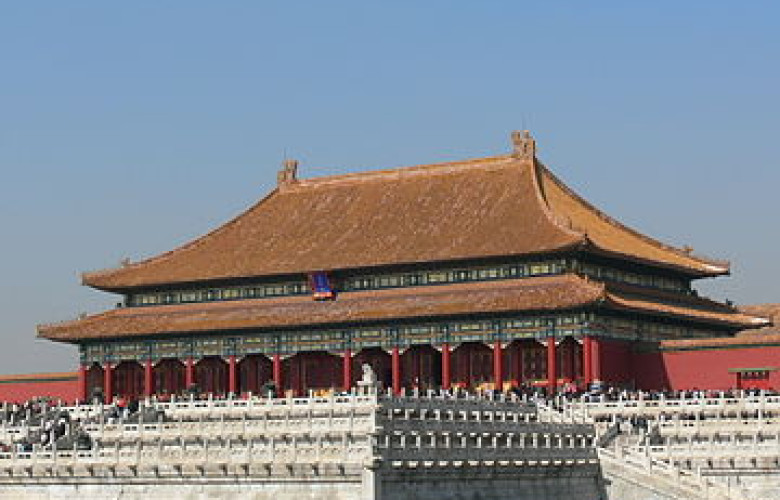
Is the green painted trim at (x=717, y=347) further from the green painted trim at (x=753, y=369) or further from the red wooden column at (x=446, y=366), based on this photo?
the red wooden column at (x=446, y=366)

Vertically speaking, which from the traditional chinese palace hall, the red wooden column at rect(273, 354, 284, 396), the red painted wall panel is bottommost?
the red painted wall panel

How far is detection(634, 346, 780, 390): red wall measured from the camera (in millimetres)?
70500

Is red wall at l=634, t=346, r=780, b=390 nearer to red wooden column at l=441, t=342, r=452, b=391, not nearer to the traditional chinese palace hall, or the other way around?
the traditional chinese palace hall

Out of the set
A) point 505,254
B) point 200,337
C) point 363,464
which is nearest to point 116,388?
point 200,337

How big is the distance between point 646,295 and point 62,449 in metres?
36.1

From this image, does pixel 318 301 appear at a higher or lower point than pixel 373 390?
higher

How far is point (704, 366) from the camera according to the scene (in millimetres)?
71812

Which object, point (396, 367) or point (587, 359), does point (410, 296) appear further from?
point (587, 359)

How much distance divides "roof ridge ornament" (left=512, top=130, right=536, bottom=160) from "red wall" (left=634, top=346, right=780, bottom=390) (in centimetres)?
1518

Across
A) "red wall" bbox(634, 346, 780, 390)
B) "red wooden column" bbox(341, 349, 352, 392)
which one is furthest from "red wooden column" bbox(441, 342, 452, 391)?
"red wall" bbox(634, 346, 780, 390)

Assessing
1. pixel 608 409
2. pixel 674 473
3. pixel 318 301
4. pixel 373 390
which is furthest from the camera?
pixel 318 301

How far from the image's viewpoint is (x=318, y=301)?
8231 cm

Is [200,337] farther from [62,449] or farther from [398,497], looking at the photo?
[398,497]

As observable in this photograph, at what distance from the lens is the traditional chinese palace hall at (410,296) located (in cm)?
7525
